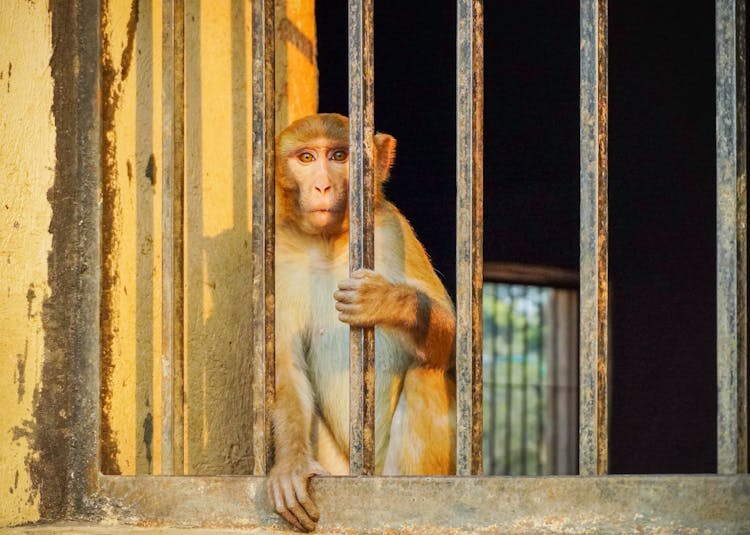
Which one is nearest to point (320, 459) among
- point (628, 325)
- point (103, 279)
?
point (103, 279)

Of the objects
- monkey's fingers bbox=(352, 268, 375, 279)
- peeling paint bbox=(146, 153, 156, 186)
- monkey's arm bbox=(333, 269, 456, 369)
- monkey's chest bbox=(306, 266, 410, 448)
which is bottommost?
monkey's chest bbox=(306, 266, 410, 448)

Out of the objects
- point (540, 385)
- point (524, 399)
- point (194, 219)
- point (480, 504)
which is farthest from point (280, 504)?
point (524, 399)

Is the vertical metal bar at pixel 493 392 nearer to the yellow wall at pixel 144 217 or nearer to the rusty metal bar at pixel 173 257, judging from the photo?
the yellow wall at pixel 144 217

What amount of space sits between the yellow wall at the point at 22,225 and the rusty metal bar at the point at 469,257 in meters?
1.00

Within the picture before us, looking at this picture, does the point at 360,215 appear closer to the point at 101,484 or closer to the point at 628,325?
the point at 101,484

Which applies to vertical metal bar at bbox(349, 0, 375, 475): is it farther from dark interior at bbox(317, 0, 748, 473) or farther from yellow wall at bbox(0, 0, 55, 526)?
dark interior at bbox(317, 0, 748, 473)

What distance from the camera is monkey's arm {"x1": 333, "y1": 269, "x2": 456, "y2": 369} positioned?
9.95ft

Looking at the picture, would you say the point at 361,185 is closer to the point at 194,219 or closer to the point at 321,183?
the point at 194,219

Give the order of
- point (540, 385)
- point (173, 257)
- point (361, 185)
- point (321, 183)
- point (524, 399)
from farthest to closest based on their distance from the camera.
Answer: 1. point (524, 399)
2. point (540, 385)
3. point (321, 183)
4. point (173, 257)
5. point (361, 185)

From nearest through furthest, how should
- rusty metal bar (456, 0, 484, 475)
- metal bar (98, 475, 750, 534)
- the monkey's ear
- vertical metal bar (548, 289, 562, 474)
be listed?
metal bar (98, 475, 750, 534), rusty metal bar (456, 0, 484, 475), the monkey's ear, vertical metal bar (548, 289, 562, 474)

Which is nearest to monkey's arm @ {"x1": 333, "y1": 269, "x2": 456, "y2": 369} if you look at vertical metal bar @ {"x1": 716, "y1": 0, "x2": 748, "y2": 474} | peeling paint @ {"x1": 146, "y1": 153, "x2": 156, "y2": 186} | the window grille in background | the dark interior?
peeling paint @ {"x1": 146, "y1": 153, "x2": 156, "y2": 186}

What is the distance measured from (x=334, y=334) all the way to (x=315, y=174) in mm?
491

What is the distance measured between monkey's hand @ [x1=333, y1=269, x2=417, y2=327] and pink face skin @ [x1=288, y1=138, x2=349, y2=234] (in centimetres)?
69

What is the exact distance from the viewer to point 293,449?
346 cm
